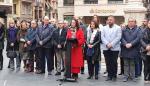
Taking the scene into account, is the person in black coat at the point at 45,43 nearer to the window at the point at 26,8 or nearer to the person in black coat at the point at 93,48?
the person in black coat at the point at 93,48

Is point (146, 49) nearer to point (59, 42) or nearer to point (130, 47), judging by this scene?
point (130, 47)

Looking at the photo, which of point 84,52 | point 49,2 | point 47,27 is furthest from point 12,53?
point 49,2

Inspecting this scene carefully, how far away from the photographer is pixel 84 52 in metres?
15.7

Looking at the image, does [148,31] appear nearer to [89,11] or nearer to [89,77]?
[89,77]

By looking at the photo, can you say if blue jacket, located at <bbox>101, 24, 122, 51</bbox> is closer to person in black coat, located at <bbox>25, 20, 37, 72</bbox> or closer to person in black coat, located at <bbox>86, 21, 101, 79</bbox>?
person in black coat, located at <bbox>86, 21, 101, 79</bbox>

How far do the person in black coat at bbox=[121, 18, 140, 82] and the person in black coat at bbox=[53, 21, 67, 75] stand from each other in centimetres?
221

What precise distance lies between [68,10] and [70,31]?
48.2 metres

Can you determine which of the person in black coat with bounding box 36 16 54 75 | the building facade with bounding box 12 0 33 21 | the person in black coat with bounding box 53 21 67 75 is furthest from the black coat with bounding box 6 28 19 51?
the building facade with bounding box 12 0 33 21

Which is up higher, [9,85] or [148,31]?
[148,31]

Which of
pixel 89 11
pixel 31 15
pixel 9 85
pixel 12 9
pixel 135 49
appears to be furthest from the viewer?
pixel 31 15

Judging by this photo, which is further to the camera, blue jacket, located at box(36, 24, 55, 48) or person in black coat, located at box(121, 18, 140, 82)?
blue jacket, located at box(36, 24, 55, 48)

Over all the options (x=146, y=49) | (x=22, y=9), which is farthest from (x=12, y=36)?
(x=22, y=9)

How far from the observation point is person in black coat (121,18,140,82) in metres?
14.8

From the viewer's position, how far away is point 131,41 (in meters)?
14.9
